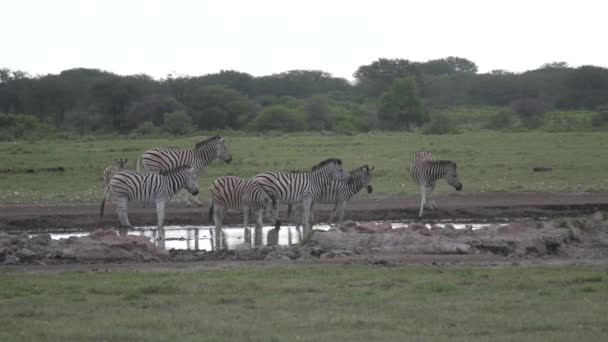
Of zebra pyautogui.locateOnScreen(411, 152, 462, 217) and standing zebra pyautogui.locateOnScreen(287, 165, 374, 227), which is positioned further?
zebra pyautogui.locateOnScreen(411, 152, 462, 217)

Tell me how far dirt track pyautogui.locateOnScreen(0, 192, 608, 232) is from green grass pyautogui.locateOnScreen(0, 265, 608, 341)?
6.05m

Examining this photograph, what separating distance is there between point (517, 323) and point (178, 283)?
11.9 feet

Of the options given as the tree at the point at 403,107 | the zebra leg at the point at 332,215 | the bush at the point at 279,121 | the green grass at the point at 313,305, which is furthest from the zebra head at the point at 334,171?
the tree at the point at 403,107

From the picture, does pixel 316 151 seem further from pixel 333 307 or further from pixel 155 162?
pixel 333 307

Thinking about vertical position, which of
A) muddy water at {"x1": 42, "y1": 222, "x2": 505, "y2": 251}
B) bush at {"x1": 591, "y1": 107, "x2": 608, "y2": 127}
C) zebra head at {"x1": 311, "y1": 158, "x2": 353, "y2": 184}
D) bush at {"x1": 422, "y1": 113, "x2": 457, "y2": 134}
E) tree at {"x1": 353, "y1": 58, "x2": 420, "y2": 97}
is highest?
tree at {"x1": 353, "y1": 58, "x2": 420, "y2": 97}

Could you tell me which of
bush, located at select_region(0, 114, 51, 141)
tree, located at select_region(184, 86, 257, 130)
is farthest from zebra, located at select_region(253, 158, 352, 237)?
tree, located at select_region(184, 86, 257, 130)

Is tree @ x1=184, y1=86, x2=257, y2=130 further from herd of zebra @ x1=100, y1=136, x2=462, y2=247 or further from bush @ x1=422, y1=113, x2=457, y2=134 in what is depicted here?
herd of zebra @ x1=100, y1=136, x2=462, y2=247

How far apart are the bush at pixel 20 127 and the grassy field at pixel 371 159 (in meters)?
4.67

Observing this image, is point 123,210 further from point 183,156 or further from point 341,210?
point 183,156

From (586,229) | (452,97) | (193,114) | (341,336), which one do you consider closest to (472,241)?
(586,229)

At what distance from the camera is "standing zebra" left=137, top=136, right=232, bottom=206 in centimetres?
1905

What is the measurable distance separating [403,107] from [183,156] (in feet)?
89.7

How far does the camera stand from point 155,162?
62.5 feet

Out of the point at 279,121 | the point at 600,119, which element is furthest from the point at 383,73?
the point at 600,119
